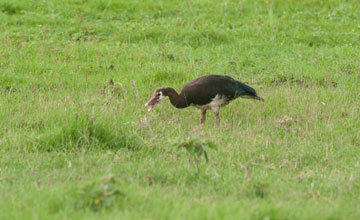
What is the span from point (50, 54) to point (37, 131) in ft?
11.6

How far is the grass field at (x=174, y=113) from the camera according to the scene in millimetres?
4391

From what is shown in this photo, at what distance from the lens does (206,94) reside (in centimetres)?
699

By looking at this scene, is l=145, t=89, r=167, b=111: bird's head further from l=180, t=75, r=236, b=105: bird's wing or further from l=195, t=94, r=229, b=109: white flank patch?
l=195, t=94, r=229, b=109: white flank patch

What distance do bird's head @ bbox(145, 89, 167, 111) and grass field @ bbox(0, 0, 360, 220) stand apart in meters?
0.19

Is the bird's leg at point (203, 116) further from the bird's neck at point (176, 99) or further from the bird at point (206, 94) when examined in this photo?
the bird's neck at point (176, 99)

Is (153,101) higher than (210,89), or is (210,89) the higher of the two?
(210,89)

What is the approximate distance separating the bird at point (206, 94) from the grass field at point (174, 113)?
211 mm

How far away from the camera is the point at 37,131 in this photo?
6266 millimetres

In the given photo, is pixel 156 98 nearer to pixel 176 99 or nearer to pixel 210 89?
pixel 176 99

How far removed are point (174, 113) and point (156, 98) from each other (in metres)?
0.41

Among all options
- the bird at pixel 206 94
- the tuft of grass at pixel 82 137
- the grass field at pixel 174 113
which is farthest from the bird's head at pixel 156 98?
the tuft of grass at pixel 82 137

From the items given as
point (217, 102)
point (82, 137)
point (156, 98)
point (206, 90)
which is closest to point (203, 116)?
point (217, 102)

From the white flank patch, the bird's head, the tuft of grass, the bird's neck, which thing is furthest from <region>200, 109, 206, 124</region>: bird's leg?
the tuft of grass

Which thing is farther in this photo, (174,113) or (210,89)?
(174,113)
